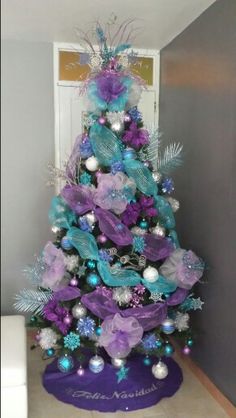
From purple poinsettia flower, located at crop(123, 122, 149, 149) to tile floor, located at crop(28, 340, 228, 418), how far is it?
1.42 metres

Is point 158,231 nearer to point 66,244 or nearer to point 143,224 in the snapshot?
point 143,224

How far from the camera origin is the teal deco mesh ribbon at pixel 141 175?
215cm

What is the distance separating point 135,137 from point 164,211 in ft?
1.45

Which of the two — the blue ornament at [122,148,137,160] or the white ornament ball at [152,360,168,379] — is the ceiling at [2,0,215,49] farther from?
the white ornament ball at [152,360,168,379]

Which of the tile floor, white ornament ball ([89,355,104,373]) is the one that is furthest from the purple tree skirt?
white ornament ball ([89,355,104,373])

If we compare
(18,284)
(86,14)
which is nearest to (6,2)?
(86,14)

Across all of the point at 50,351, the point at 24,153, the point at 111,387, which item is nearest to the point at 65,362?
the point at 50,351

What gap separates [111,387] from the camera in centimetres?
230

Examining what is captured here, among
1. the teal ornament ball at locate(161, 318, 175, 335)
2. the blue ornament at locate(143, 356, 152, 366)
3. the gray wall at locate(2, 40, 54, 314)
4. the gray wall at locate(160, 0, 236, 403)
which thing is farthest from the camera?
the gray wall at locate(2, 40, 54, 314)

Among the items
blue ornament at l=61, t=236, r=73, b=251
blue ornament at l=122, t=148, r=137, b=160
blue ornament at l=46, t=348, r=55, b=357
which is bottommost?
blue ornament at l=46, t=348, r=55, b=357

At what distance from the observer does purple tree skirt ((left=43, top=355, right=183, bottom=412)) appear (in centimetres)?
219

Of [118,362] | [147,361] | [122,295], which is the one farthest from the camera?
[147,361]

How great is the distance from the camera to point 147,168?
2215 millimetres

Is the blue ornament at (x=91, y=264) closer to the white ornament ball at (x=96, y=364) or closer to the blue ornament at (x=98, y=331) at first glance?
the blue ornament at (x=98, y=331)
